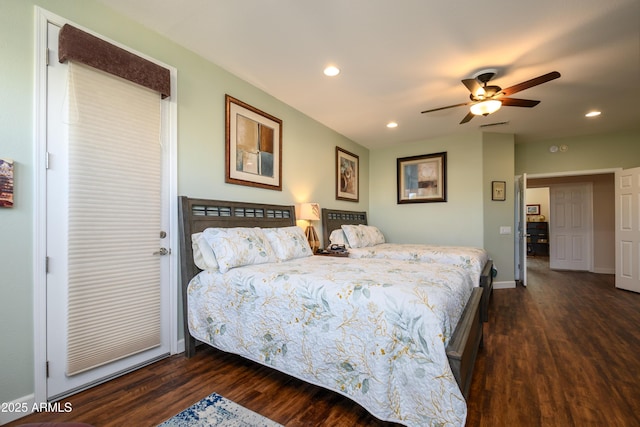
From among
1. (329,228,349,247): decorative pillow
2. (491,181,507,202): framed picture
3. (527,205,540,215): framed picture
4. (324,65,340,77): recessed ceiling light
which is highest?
(324,65,340,77): recessed ceiling light

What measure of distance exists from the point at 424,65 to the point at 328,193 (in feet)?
7.70

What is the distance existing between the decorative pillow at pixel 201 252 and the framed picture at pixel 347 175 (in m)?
2.81

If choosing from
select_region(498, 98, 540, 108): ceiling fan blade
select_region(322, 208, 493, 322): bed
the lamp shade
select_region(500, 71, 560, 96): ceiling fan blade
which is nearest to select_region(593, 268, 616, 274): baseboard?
select_region(322, 208, 493, 322): bed

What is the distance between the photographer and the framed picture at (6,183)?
5.39 ft

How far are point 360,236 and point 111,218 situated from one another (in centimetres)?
329

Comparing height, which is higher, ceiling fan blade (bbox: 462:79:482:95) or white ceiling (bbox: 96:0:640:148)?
white ceiling (bbox: 96:0:640:148)

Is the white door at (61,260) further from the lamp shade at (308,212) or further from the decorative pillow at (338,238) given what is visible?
the decorative pillow at (338,238)

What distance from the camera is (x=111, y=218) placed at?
6.91 ft

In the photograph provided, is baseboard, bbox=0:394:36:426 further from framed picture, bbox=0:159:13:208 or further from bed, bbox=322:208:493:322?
bed, bbox=322:208:493:322

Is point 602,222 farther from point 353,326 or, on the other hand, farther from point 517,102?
point 353,326

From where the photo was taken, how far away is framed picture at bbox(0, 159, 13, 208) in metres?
1.64

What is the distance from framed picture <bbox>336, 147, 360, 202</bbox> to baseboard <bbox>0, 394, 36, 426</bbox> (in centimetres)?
405

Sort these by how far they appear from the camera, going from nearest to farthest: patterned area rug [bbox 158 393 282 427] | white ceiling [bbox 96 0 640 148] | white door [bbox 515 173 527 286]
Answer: patterned area rug [bbox 158 393 282 427] → white ceiling [bbox 96 0 640 148] → white door [bbox 515 173 527 286]

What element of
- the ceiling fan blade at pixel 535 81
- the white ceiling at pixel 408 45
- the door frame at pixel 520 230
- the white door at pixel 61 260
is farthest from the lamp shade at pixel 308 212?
the door frame at pixel 520 230
